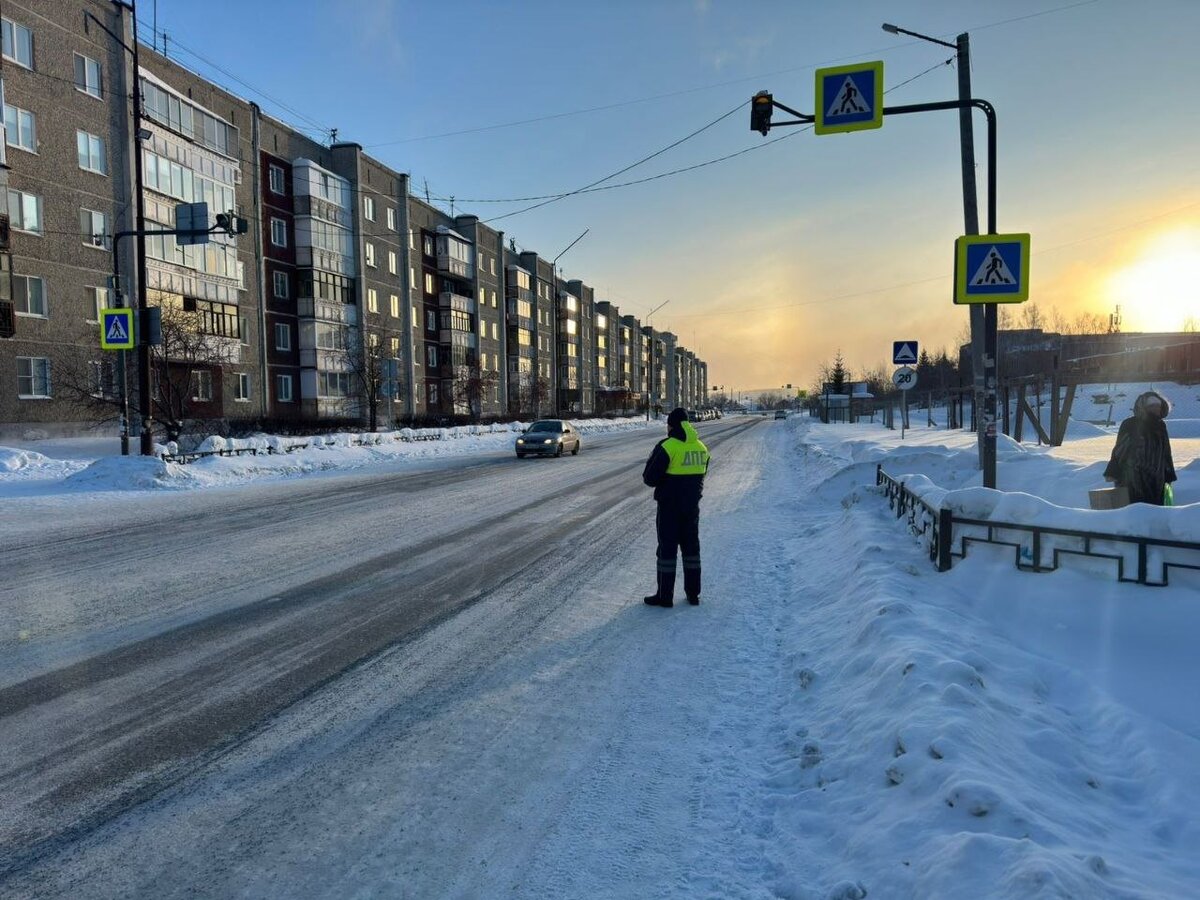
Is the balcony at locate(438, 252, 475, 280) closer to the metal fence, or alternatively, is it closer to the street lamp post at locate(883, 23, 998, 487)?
the street lamp post at locate(883, 23, 998, 487)

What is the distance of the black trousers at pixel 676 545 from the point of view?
657 cm

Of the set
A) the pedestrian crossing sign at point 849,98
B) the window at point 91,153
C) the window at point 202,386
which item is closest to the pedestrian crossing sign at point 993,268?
the pedestrian crossing sign at point 849,98

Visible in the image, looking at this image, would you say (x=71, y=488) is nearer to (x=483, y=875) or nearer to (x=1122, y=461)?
(x=483, y=875)

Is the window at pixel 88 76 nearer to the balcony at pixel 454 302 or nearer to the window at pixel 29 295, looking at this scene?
the window at pixel 29 295

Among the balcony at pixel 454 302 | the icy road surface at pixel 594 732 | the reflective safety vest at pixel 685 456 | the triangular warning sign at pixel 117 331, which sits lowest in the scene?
the icy road surface at pixel 594 732

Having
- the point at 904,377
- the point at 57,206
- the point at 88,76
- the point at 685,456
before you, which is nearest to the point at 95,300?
the point at 57,206

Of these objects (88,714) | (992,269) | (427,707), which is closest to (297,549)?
(88,714)

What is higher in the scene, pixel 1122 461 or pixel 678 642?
pixel 1122 461

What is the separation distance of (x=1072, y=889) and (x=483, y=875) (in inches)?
82.5

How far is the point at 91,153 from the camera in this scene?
28.4 m

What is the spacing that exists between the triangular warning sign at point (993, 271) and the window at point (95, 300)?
1252 inches

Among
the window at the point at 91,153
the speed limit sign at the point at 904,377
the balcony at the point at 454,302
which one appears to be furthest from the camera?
the balcony at the point at 454,302

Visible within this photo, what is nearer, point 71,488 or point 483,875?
point 483,875

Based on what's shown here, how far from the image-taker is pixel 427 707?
4301 millimetres
